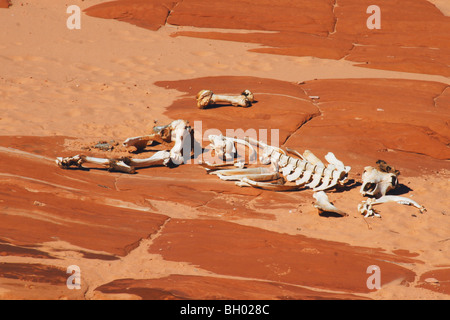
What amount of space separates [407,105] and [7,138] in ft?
21.9

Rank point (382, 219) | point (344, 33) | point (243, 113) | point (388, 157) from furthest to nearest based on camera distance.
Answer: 1. point (344, 33)
2. point (243, 113)
3. point (388, 157)
4. point (382, 219)

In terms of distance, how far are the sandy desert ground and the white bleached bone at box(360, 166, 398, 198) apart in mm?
174

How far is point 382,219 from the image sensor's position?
22.0ft

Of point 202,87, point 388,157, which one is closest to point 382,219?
point 388,157

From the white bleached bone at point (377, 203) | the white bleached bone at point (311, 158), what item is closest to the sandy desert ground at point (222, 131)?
the white bleached bone at point (377, 203)

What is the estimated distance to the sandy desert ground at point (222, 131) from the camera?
4977 millimetres

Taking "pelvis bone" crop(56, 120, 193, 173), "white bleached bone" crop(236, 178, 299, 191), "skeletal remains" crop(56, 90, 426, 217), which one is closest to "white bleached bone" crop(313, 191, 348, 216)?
"skeletal remains" crop(56, 90, 426, 217)

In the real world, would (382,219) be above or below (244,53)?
below

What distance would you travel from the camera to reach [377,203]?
708 centimetres

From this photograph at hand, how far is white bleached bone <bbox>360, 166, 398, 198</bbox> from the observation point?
7199 millimetres

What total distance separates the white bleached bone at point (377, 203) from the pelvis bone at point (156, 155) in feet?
8.24

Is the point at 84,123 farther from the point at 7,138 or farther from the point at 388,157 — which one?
the point at 388,157

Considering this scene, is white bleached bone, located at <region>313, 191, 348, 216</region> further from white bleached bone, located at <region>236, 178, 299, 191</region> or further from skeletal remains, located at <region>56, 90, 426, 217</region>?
white bleached bone, located at <region>236, 178, 299, 191</region>

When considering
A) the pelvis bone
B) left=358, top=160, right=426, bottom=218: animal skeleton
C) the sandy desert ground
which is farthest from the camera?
the pelvis bone
